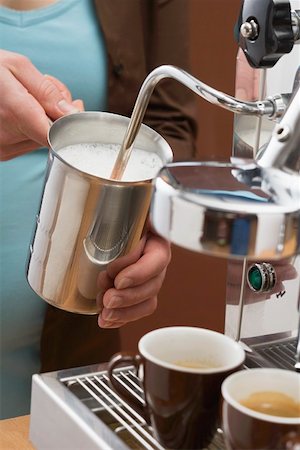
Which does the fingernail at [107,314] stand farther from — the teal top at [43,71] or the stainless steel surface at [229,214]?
the teal top at [43,71]

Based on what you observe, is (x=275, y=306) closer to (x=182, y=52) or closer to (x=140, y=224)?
(x=140, y=224)

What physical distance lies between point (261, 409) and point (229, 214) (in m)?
0.13

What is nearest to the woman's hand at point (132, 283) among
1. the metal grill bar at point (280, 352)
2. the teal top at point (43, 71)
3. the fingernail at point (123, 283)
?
the fingernail at point (123, 283)

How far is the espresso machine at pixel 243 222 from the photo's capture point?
0.41 meters

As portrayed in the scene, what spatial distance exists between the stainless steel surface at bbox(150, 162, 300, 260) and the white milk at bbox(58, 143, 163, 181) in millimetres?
181

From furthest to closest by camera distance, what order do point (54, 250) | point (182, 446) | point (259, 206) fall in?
point (54, 250) < point (182, 446) < point (259, 206)

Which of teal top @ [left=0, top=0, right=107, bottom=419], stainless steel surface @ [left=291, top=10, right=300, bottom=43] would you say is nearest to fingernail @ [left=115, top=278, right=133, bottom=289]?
stainless steel surface @ [left=291, top=10, right=300, bottom=43]

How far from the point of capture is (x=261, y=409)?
1.57 ft

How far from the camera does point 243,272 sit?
0.68 metres

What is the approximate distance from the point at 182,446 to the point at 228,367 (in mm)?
55

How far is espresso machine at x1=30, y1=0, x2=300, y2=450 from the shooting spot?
16.0 inches

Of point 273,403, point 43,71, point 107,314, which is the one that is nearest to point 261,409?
point 273,403

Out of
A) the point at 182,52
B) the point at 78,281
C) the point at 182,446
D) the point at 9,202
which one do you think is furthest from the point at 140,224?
the point at 182,52

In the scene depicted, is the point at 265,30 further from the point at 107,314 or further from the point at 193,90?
the point at 107,314
